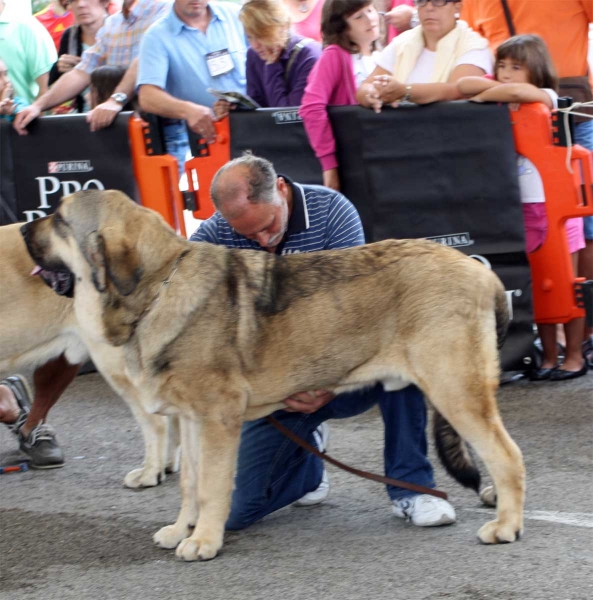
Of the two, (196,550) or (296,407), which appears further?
(296,407)

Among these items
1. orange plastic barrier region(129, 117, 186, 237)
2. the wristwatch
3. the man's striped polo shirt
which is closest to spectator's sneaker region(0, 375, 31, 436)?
orange plastic barrier region(129, 117, 186, 237)

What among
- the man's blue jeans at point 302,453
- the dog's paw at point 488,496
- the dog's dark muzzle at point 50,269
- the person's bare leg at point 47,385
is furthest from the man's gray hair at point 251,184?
the person's bare leg at point 47,385

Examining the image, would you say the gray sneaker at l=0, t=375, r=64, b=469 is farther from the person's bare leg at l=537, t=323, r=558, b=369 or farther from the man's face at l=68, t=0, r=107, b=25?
the man's face at l=68, t=0, r=107, b=25

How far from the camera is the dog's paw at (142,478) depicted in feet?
17.8

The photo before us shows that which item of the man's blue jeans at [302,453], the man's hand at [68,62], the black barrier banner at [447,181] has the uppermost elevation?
the man's hand at [68,62]

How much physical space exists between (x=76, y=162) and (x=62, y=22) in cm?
336

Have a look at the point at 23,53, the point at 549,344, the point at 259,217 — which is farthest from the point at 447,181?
the point at 23,53

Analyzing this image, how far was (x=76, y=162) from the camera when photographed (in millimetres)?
7500

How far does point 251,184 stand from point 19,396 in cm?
247

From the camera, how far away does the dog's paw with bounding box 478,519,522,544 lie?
419cm

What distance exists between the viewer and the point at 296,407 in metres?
4.50

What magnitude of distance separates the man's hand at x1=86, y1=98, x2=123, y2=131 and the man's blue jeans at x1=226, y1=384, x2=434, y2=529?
10.9ft

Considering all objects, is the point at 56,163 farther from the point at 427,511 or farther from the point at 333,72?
the point at 427,511

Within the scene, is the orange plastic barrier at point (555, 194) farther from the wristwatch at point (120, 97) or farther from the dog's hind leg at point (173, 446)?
the wristwatch at point (120, 97)
